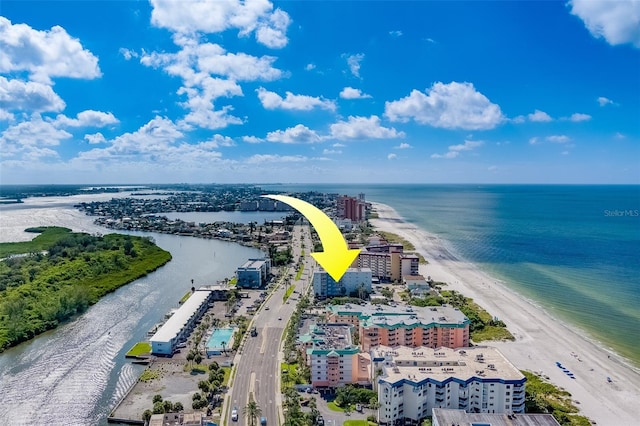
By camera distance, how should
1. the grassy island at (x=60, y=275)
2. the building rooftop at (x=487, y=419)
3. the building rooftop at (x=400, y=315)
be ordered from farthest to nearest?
the grassy island at (x=60, y=275) < the building rooftop at (x=400, y=315) < the building rooftop at (x=487, y=419)

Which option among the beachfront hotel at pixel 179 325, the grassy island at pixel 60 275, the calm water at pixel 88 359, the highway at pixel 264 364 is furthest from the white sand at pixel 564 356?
A: the grassy island at pixel 60 275

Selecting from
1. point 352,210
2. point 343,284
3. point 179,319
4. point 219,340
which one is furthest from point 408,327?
point 352,210

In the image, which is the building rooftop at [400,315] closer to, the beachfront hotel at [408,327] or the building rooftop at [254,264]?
the beachfront hotel at [408,327]

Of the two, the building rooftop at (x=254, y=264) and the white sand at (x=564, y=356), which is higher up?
the building rooftop at (x=254, y=264)

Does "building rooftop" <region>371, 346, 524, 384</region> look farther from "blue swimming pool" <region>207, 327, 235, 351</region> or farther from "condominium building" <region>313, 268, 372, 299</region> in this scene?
"condominium building" <region>313, 268, 372, 299</region>

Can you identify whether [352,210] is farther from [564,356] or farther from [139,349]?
[139,349]

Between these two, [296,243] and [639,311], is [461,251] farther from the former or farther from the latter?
[639,311]

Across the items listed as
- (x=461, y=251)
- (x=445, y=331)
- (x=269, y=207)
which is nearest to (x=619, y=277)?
(x=461, y=251)
